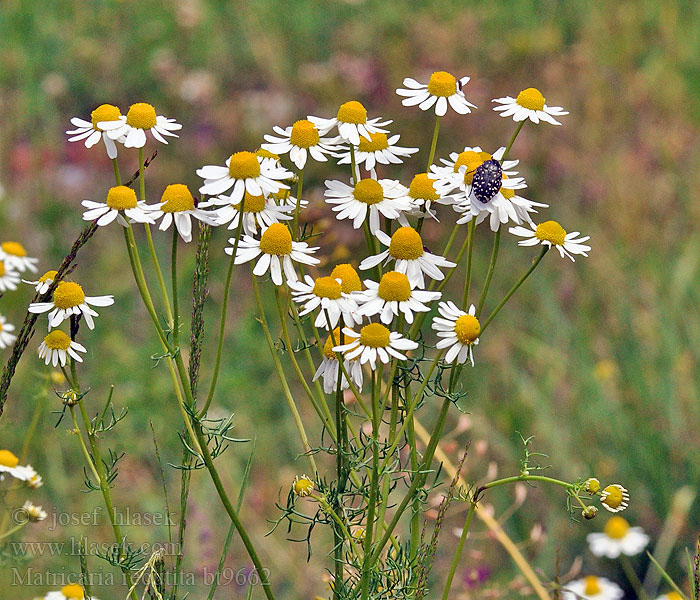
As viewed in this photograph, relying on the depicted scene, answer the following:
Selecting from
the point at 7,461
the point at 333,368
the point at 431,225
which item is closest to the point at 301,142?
the point at 333,368

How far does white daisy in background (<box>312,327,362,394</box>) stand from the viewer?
75cm

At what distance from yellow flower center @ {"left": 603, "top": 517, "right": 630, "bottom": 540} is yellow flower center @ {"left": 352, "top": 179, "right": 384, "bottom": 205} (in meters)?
1.16

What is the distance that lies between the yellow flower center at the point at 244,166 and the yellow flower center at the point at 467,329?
21 cm

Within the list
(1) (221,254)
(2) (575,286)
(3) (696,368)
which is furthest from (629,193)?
(1) (221,254)

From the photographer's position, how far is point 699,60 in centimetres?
333

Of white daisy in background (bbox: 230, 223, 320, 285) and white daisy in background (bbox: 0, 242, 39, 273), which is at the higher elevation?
white daisy in background (bbox: 230, 223, 320, 285)

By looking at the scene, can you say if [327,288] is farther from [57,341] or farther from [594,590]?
[594,590]

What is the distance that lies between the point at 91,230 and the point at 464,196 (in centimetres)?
34

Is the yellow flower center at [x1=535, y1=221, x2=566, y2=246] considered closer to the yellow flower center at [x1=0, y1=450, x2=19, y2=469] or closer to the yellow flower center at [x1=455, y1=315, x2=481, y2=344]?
the yellow flower center at [x1=455, y1=315, x2=481, y2=344]

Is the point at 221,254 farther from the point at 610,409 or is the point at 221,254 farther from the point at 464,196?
the point at 464,196

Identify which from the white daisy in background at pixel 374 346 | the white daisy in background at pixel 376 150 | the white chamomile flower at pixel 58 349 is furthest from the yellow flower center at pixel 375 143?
the white chamomile flower at pixel 58 349

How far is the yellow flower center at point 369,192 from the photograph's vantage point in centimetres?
79

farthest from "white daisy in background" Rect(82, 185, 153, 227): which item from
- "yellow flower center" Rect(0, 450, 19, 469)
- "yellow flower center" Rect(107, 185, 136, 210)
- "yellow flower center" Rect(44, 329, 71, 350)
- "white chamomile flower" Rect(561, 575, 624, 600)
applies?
"white chamomile flower" Rect(561, 575, 624, 600)

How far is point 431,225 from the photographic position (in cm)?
273
